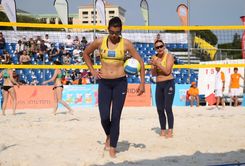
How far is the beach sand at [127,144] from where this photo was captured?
13.3 ft

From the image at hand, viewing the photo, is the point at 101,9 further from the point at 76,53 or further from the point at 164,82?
the point at 164,82

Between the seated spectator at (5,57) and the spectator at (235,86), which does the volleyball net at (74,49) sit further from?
the spectator at (235,86)

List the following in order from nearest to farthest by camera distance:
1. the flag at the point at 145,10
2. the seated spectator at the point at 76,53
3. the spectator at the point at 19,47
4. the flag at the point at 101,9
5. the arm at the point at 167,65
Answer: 1. the arm at the point at 167,65
2. the spectator at the point at 19,47
3. the seated spectator at the point at 76,53
4. the flag at the point at 101,9
5. the flag at the point at 145,10

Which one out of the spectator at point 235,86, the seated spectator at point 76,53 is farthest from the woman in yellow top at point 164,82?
the seated spectator at point 76,53

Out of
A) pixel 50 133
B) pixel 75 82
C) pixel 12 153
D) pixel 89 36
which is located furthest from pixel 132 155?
pixel 89 36

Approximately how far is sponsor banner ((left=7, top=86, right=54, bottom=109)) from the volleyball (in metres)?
8.42

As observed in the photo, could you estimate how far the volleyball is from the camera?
4.39 m

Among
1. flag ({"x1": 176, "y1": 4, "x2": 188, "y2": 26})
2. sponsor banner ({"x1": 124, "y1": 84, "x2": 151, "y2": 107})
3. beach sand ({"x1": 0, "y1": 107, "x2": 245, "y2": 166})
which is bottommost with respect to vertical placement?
sponsor banner ({"x1": 124, "y1": 84, "x2": 151, "y2": 107})

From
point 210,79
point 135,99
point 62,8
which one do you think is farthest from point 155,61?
point 62,8

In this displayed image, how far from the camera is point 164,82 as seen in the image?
5738 millimetres

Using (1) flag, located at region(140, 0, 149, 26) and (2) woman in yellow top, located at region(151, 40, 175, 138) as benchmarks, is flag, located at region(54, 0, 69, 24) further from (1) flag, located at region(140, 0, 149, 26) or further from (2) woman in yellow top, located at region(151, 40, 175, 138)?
(2) woman in yellow top, located at region(151, 40, 175, 138)

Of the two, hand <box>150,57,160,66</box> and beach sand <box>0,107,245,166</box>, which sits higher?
hand <box>150,57,160,66</box>

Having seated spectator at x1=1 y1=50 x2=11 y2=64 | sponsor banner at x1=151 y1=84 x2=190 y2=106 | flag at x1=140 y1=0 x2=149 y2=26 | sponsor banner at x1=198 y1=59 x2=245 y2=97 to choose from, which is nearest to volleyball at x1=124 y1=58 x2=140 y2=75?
sponsor banner at x1=151 y1=84 x2=190 y2=106

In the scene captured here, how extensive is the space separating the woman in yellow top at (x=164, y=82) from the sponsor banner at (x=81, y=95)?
7.06m
